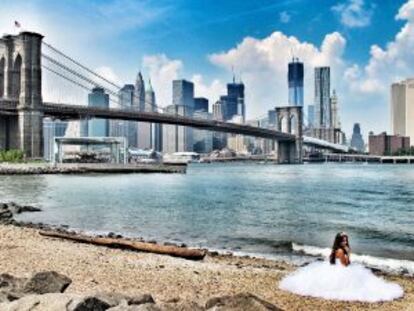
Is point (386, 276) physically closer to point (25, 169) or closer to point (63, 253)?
point (63, 253)

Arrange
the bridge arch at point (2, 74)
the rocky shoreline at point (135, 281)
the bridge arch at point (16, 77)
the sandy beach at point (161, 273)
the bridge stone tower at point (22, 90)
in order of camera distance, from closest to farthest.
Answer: the rocky shoreline at point (135, 281) < the sandy beach at point (161, 273) < the bridge stone tower at point (22, 90) < the bridge arch at point (16, 77) < the bridge arch at point (2, 74)

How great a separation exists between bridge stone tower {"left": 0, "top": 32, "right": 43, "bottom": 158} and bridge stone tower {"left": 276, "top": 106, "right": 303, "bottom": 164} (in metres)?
61.6

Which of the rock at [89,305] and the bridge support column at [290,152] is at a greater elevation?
the bridge support column at [290,152]

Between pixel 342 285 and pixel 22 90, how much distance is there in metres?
81.5

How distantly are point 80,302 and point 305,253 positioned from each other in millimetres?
9505

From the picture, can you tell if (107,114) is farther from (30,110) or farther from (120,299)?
(120,299)

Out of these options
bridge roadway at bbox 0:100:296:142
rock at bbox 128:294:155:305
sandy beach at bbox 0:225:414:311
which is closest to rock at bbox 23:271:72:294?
sandy beach at bbox 0:225:414:311

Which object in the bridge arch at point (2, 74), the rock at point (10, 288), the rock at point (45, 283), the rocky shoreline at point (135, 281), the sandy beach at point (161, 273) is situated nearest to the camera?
the rocky shoreline at point (135, 281)

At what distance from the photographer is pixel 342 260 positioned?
310 inches

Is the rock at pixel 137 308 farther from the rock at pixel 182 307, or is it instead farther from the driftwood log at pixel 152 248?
the driftwood log at pixel 152 248

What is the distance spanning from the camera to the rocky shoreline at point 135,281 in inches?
212

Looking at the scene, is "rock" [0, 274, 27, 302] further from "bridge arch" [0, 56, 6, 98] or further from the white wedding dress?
"bridge arch" [0, 56, 6, 98]

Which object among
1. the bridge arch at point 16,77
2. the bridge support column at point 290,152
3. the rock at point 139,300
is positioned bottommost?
the rock at point 139,300

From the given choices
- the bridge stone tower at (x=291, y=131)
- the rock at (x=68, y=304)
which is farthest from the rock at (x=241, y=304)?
the bridge stone tower at (x=291, y=131)
